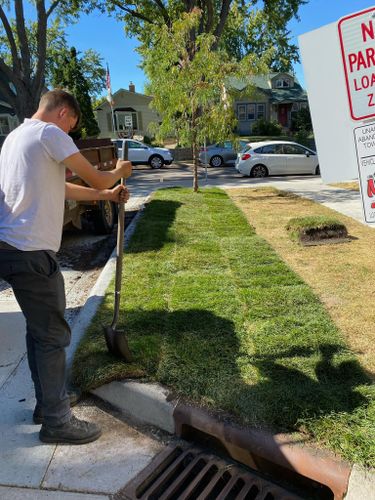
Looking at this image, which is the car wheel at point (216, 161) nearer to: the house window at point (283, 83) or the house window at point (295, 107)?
the house window at point (295, 107)

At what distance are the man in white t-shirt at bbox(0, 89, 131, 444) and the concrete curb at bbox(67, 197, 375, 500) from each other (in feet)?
1.21

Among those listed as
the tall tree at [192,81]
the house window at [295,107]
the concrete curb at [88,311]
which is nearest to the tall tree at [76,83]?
the tall tree at [192,81]

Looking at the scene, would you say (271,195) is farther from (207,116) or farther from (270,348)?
(270,348)

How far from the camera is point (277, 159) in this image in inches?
691

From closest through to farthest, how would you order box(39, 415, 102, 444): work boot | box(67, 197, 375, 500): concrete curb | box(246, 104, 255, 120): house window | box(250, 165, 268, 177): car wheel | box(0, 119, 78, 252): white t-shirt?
box(67, 197, 375, 500): concrete curb, box(0, 119, 78, 252): white t-shirt, box(39, 415, 102, 444): work boot, box(250, 165, 268, 177): car wheel, box(246, 104, 255, 120): house window

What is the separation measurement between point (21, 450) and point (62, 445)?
23cm

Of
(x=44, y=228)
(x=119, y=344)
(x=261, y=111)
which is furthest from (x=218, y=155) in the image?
(x=44, y=228)

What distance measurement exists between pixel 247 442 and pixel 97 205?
5422mm

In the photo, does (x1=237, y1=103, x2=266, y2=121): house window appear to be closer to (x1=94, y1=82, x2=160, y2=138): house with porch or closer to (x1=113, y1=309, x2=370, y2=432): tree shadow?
(x1=94, y1=82, x2=160, y2=138): house with porch

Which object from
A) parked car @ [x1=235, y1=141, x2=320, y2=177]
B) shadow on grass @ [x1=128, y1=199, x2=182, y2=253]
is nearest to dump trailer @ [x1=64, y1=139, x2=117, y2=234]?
shadow on grass @ [x1=128, y1=199, x2=182, y2=253]

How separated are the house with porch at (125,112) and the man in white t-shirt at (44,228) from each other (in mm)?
38479

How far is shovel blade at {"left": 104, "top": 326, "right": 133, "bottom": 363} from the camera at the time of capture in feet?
10.1

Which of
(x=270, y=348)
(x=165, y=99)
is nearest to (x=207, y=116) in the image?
(x=165, y=99)

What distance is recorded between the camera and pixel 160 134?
11570 millimetres
